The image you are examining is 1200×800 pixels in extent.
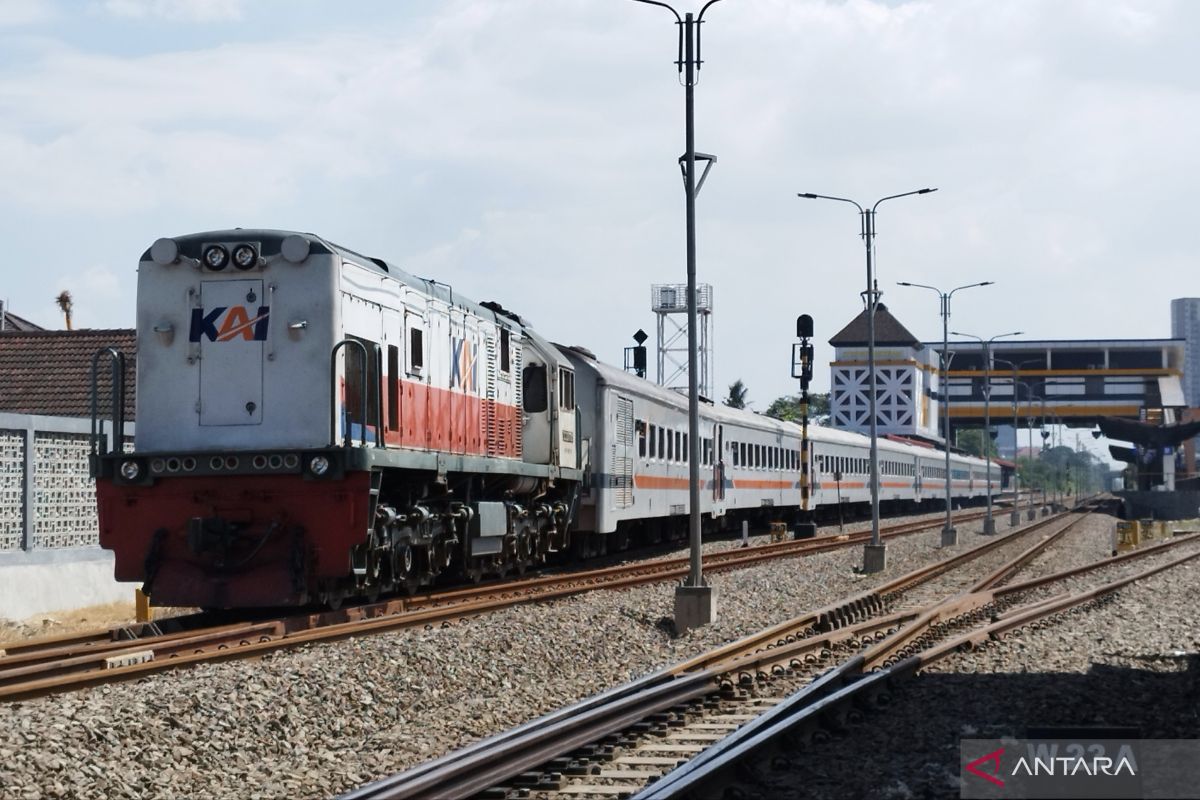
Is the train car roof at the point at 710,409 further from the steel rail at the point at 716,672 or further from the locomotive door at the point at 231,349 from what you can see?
the locomotive door at the point at 231,349

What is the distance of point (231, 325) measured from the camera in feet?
56.4

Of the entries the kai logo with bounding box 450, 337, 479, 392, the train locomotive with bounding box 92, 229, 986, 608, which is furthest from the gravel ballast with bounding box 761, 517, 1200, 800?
the kai logo with bounding box 450, 337, 479, 392

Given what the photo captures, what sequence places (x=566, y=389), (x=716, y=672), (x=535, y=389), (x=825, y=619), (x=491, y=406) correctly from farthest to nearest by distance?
(x=566, y=389), (x=535, y=389), (x=491, y=406), (x=825, y=619), (x=716, y=672)

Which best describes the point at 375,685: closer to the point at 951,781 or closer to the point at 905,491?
the point at 951,781

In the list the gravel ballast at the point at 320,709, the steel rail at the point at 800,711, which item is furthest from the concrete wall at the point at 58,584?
the steel rail at the point at 800,711

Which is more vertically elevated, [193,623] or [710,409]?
[710,409]

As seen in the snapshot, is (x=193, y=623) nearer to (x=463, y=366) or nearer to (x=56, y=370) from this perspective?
(x=463, y=366)

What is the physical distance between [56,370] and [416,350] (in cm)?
1384

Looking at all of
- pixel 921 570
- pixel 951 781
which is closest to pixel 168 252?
pixel 951 781

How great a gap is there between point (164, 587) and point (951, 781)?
1019 cm

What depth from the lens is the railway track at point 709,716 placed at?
29.3 ft

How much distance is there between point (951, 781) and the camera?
8.96 meters

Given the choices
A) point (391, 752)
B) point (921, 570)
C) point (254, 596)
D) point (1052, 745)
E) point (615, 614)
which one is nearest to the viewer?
point (1052, 745)

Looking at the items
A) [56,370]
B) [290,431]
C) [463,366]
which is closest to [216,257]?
[290,431]
